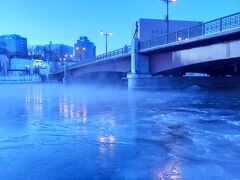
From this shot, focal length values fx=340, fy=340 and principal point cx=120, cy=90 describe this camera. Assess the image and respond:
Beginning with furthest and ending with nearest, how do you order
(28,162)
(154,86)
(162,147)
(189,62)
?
(154,86), (189,62), (162,147), (28,162)

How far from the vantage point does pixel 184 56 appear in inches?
1235

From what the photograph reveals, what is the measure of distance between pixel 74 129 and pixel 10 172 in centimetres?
528

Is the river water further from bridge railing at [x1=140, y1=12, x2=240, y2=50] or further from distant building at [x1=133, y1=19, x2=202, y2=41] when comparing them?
distant building at [x1=133, y1=19, x2=202, y2=41]

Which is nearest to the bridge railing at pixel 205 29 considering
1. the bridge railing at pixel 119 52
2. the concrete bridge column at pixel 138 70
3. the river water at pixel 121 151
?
the concrete bridge column at pixel 138 70

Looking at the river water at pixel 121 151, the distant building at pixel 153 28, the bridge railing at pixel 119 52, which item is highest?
the distant building at pixel 153 28

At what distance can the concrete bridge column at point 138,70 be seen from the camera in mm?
38438

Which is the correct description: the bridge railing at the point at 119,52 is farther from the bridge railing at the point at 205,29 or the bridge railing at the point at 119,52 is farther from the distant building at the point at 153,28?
the distant building at the point at 153,28

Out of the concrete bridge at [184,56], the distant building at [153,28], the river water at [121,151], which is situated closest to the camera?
the river water at [121,151]

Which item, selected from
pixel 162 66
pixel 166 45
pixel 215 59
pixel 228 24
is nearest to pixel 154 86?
pixel 162 66

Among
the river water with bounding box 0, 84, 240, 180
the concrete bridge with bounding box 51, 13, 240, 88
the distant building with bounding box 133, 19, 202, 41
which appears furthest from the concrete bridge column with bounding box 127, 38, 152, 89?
the distant building with bounding box 133, 19, 202, 41

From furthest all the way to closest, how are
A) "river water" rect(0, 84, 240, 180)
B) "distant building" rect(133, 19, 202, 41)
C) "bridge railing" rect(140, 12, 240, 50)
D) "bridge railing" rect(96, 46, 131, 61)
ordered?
"distant building" rect(133, 19, 202, 41)
"bridge railing" rect(96, 46, 131, 61)
"bridge railing" rect(140, 12, 240, 50)
"river water" rect(0, 84, 240, 180)

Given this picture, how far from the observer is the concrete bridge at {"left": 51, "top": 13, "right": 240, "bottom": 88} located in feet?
82.9

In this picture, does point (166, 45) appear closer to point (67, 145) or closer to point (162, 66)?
point (162, 66)

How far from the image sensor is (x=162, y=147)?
8.51 metres
